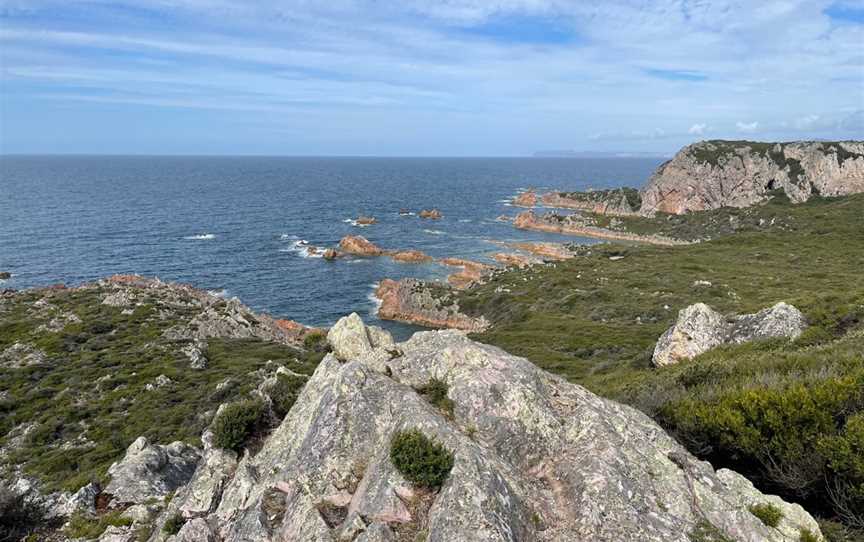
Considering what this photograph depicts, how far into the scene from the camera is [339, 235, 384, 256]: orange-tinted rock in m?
125

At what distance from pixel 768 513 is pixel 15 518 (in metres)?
23.2

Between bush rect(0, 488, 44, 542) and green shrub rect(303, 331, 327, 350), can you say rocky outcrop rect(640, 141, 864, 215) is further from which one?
bush rect(0, 488, 44, 542)

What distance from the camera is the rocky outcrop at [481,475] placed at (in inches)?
419

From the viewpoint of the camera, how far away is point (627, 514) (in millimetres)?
10812

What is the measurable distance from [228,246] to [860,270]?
12971 cm

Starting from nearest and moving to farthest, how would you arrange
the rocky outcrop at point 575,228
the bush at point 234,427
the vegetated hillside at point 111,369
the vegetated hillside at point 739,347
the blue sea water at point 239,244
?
the vegetated hillside at point 739,347 < the bush at point 234,427 < the vegetated hillside at point 111,369 < the blue sea water at point 239,244 < the rocky outcrop at point 575,228

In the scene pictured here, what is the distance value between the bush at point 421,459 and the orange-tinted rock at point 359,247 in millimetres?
113806

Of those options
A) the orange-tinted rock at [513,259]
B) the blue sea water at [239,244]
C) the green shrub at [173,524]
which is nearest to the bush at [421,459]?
the green shrub at [173,524]

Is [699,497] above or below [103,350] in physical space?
above

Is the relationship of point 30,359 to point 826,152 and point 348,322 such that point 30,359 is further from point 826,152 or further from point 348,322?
point 826,152

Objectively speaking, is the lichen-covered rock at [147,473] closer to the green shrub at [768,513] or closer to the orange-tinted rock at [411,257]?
the green shrub at [768,513]

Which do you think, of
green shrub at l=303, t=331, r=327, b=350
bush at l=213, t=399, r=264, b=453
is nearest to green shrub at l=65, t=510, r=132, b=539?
bush at l=213, t=399, r=264, b=453

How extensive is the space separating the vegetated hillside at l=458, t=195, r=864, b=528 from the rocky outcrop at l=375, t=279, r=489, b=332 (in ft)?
8.78

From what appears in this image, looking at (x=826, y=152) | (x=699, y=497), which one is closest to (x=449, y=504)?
(x=699, y=497)
